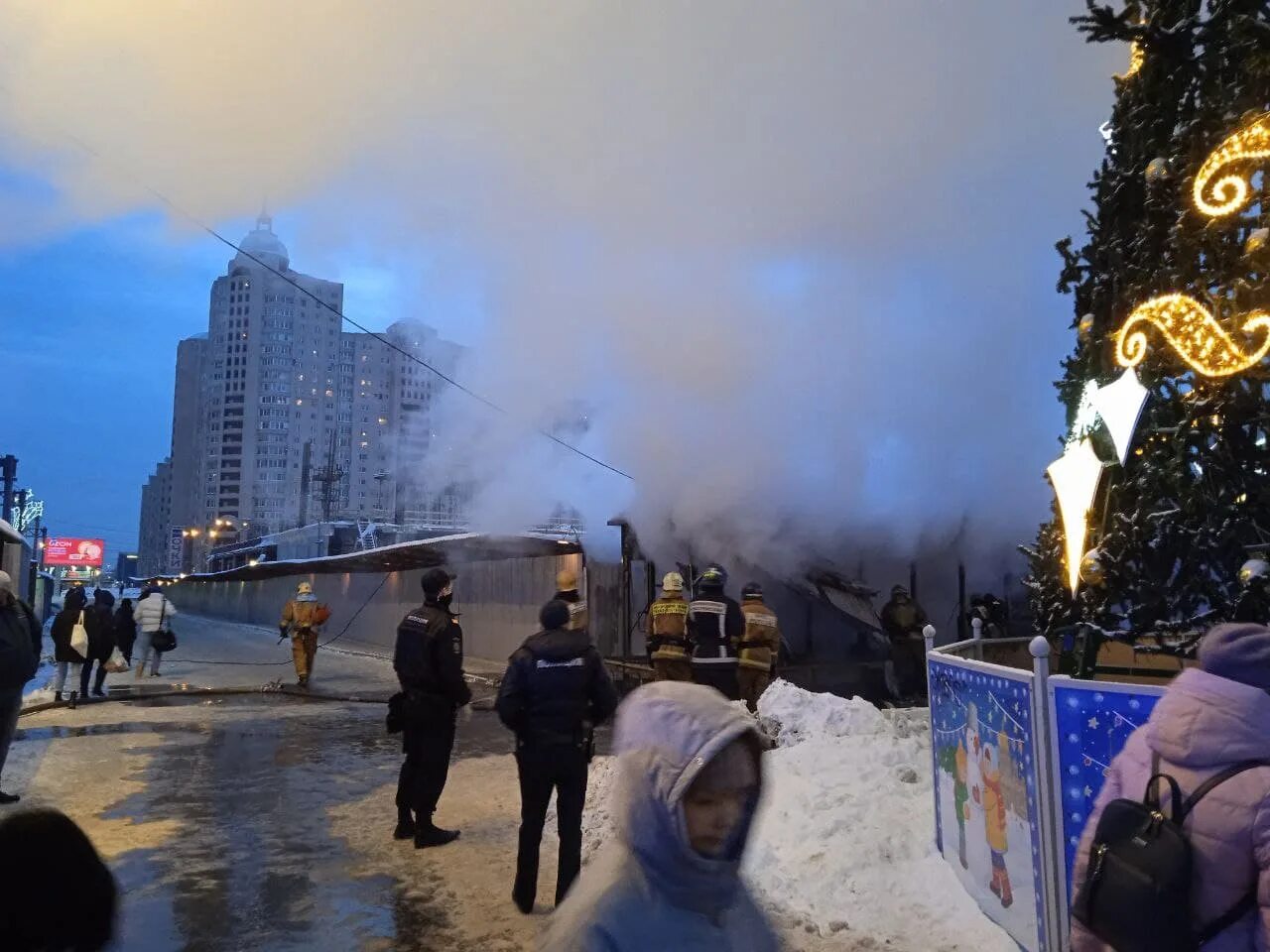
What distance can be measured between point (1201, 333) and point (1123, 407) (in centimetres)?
56

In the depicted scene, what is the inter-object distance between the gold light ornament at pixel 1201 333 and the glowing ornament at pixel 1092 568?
47.9 inches

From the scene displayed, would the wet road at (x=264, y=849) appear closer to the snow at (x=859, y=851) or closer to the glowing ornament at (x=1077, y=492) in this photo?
the snow at (x=859, y=851)

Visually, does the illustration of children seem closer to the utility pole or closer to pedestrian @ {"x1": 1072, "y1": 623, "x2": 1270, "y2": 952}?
pedestrian @ {"x1": 1072, "y1": 623, "x2": 1270, "y2": 952}

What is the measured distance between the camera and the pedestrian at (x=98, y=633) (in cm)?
1256

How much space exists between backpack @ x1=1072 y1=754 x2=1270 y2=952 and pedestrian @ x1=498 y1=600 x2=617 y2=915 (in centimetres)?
282

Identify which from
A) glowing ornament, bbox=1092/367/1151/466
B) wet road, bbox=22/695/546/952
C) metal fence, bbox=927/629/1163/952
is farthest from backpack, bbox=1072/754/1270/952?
glowing ornament, bbox=1092/367/1151/466

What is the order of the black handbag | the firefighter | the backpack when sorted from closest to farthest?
the backpack
the firefighter
the black handbag

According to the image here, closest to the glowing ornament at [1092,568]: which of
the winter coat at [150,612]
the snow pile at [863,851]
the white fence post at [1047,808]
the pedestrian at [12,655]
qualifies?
the snow pile at [863,851]

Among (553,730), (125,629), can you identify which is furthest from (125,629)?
(553,730)

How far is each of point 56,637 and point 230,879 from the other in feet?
27.6

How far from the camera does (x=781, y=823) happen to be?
568cm

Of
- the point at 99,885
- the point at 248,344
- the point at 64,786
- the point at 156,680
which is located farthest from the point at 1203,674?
the point at 248,344

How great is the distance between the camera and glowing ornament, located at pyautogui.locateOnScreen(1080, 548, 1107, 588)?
5.43 metres

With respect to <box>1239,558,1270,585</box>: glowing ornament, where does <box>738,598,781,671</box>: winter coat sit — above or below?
below
